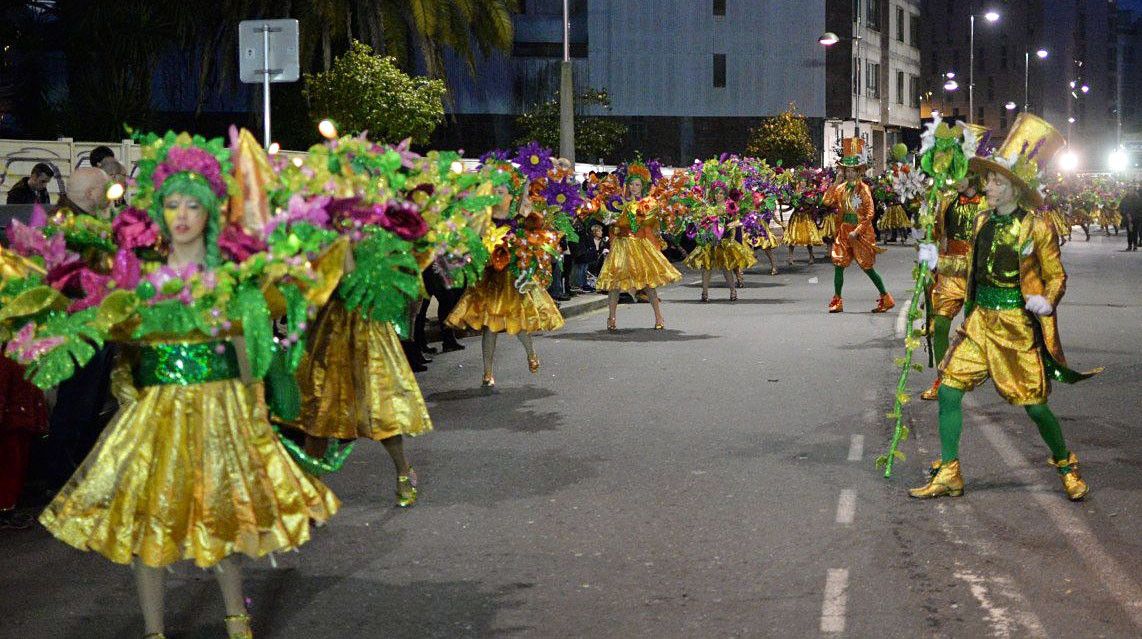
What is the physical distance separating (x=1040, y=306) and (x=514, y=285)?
594 centimetres

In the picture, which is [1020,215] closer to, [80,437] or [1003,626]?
[1003,626]

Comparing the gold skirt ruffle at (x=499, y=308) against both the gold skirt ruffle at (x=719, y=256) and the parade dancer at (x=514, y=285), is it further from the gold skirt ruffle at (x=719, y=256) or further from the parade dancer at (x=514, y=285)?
the gold skirt ruffle at (x=719, y=256)

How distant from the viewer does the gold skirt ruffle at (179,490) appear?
514 cm

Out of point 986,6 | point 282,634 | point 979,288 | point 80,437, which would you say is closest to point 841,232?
point 979,288

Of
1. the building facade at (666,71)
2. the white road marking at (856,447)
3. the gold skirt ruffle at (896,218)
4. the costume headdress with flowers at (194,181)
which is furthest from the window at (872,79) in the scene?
the costume headdress with flowers at (194,181)

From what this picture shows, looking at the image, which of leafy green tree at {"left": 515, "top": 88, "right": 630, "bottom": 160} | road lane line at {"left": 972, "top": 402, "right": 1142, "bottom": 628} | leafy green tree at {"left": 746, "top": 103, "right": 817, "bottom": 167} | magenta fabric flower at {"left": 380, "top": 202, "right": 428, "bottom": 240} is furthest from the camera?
leafy green tree at {"left": 746, "top": 103, "right": 817, "bottom": 167}

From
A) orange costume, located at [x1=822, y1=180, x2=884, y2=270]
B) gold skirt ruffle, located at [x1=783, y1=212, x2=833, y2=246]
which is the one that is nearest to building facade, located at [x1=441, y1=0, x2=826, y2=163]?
gold skirt ruffle, located at [x1=783, y1=212, x2=833, y2=246]

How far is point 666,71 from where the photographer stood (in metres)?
59.8

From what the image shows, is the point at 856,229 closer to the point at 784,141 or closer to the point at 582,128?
the point at 582,128

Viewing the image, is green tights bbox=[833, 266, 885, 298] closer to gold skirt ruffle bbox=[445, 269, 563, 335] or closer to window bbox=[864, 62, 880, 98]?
gold skirt ruffle bbox=[445, 269, 563, 335]

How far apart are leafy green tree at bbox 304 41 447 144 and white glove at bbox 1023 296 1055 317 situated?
28867 millimetres

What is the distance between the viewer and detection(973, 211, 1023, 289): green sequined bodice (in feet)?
25.7

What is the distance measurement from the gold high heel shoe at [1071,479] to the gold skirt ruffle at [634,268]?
9705mm

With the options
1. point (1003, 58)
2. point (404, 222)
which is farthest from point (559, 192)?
point (1003, 58)
